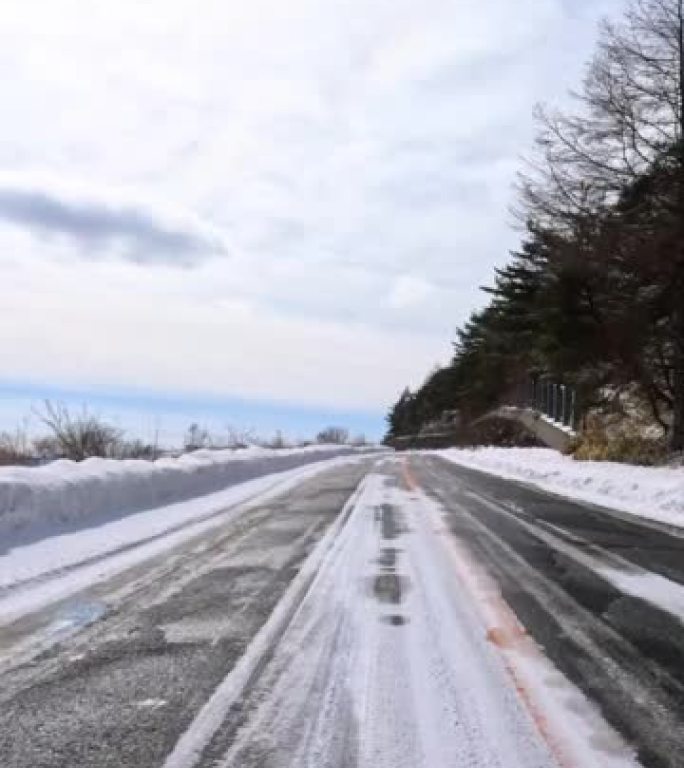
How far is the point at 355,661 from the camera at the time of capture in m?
5.74

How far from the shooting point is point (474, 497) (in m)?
18.8

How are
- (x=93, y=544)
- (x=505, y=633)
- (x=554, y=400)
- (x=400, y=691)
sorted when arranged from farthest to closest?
(x=554, y=400) < (x=93, y=544) < (x=505, y=633) < (x=400, y=691)

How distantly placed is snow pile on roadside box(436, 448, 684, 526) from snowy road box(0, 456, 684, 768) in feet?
18.8

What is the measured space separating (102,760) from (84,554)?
247 inches

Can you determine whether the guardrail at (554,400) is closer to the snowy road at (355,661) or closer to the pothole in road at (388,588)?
the snowy road at (355,661)

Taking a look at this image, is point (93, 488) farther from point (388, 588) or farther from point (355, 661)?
point (355, 661)

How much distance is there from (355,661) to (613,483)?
16.0 meters

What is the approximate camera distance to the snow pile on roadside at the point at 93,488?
11.4m

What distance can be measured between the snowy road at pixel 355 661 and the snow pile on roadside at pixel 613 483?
5.74m

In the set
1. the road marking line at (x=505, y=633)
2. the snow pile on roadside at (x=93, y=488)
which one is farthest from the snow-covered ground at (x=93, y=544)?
the road marking line at (x=505, y=633)

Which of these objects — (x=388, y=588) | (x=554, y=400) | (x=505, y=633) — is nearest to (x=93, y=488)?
(x=388, y=588)

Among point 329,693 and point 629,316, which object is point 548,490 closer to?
point 629,316

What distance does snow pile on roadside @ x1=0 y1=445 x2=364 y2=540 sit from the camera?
11.4 m

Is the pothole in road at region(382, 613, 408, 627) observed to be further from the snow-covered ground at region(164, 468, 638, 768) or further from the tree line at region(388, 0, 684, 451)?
the tree line at region(388, 0, 684, 451)
